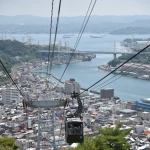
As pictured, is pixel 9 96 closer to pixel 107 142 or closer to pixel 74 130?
pixel 107 142

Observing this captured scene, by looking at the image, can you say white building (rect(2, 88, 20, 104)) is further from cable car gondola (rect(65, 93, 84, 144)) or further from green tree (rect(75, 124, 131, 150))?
cable car gondola (rect(65, 93, 84, 144))

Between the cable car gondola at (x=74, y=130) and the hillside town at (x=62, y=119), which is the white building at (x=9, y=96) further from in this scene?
the cable car gondola at (x=74, y=130)

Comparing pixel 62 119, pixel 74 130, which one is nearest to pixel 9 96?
pixel 62 119

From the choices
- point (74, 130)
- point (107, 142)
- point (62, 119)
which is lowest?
point (62, 119)

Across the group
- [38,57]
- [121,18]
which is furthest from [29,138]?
[121,18]

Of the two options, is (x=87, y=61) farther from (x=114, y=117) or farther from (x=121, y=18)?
(x=121, y=18)

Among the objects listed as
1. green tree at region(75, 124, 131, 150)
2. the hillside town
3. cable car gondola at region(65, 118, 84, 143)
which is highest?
cable car gondola at region(65, 118, 84, 143)

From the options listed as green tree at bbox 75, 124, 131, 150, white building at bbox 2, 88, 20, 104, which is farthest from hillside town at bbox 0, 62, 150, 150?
green tree at bbox 75, 124, 131, 150

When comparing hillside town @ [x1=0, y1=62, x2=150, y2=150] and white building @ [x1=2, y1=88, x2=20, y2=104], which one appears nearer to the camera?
hillside town @ [x1=0, y1=62, x2=150, y2=150]

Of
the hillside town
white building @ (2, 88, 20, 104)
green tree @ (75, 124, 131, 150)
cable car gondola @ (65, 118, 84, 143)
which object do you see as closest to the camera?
cable car gondola @ (65, 118, 84, 143)
